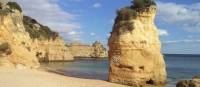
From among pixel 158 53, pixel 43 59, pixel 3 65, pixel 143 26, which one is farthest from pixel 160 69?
pixel 43 59

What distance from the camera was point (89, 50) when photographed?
4867 inches

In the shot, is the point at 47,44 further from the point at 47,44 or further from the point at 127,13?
the point at 127,13

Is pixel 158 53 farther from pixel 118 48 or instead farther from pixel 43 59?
pixel 43 59

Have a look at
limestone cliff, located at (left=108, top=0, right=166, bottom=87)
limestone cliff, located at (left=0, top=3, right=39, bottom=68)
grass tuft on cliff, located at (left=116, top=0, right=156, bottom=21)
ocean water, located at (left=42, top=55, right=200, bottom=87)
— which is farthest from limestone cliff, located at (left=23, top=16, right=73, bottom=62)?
limestone cliff, located at (left=108, top=0, right=166, bottom=87)

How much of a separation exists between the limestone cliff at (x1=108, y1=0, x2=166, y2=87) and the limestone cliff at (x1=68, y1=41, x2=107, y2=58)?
8787 centimetres

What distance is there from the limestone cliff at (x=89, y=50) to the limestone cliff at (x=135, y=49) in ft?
288

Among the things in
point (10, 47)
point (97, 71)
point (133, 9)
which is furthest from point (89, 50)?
point (133, 9)

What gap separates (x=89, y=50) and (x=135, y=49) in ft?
310

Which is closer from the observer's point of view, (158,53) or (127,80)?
(127,80)

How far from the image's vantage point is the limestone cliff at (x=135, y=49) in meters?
29.0

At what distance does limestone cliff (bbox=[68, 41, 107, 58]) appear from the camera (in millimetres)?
120250

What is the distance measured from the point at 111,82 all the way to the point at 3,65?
33.0 ft

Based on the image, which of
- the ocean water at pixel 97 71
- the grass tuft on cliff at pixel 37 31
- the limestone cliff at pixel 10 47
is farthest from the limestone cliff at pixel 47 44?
the limestone cliff at pixel 10 47

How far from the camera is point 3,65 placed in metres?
33.8
